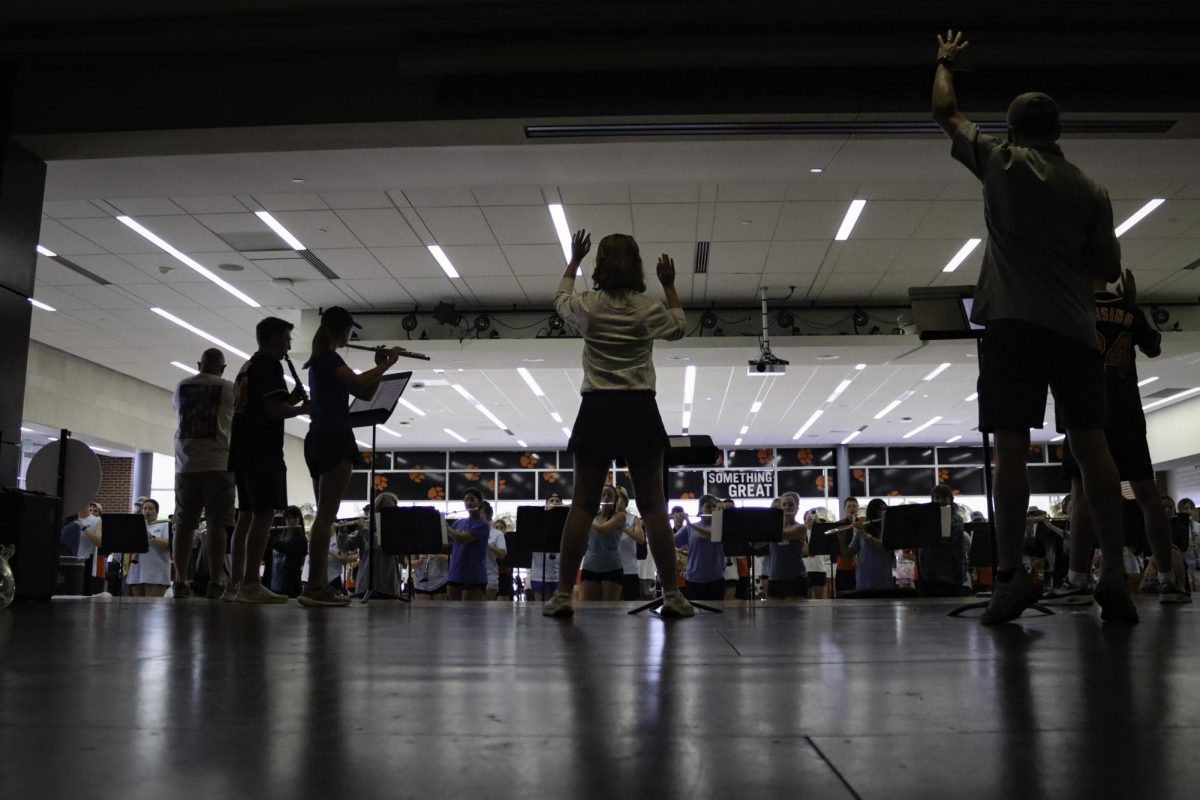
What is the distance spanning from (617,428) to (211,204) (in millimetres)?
6443

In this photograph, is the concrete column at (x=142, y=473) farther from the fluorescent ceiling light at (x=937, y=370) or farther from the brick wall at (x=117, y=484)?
the fluorescent ceiling light at (x=937, y=370)

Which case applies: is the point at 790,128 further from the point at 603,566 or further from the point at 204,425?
the point at 204,425

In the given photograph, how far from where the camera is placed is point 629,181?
6848mm

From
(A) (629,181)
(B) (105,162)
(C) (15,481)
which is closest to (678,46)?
(A) (629,181)

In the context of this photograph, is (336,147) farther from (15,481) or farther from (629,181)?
(15,481)

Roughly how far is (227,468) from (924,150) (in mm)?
4655

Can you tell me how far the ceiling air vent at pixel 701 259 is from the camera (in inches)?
378

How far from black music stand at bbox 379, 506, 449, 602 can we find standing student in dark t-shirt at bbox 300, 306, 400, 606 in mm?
2165

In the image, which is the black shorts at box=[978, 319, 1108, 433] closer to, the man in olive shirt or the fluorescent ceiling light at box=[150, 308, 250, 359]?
the man in olive shirt

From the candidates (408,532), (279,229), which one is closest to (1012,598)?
(408,532)

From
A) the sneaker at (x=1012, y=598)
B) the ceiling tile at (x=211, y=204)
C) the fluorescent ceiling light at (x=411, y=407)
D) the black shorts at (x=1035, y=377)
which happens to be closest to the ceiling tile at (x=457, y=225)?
the ceiling tile at (x=211, y=204)

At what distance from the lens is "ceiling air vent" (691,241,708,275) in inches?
378

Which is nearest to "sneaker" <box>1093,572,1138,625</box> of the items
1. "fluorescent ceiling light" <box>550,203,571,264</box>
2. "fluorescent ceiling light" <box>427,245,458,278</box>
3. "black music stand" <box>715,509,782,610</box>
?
"black music stand" <box>715,509,782,610</box>

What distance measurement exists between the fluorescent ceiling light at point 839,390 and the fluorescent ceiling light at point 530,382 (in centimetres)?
494
